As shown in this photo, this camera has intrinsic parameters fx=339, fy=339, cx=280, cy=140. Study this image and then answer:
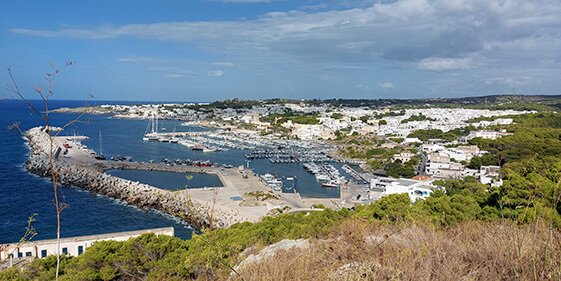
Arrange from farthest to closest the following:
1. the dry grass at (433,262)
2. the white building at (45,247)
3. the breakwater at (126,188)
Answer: the breakwater at (126,188), the white building at (45,247), the dry grass at (433,262)

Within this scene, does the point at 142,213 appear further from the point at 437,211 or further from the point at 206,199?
the point at 437,211

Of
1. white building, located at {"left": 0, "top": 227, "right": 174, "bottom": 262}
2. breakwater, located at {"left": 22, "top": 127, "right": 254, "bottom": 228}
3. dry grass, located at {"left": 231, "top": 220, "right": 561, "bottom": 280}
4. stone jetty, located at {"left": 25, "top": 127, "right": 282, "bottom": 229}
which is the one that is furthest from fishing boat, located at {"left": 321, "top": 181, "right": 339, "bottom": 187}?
dry grass, located at {"left": 231, "top": 220, "right": 561, "bottom": 280}

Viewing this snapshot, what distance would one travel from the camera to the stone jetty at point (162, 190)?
12.3m

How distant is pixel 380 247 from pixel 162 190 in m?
14.0

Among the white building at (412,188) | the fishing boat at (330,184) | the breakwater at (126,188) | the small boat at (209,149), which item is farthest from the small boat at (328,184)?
the small boat at (209,149)

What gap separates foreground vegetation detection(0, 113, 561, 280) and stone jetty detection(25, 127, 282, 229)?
3818 millimetres

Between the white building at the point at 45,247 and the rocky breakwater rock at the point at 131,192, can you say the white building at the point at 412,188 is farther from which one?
the white building at the point at 45,247

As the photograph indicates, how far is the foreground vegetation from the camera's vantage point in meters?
1.68

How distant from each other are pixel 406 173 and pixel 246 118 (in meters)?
35.4

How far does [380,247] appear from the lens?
7.22 feet

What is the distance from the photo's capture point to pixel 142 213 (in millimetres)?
13359

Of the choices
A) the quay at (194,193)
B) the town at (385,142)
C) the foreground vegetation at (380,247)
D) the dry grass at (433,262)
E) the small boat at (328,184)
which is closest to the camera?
the dry grass at (433,262)

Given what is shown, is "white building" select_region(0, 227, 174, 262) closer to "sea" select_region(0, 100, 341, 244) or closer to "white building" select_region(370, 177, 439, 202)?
"sea" select_region(0, 100, 341, 244)

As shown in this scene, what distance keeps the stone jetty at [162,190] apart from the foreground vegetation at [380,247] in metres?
3.82
